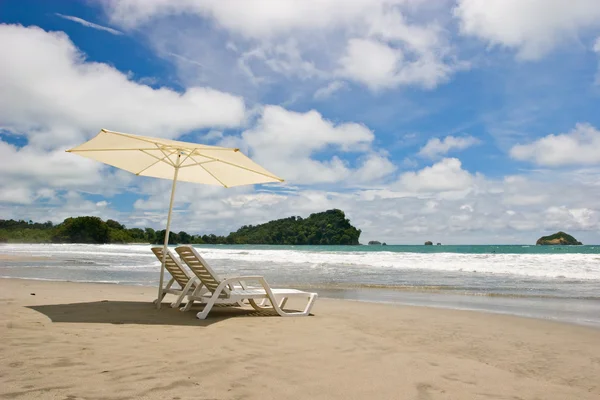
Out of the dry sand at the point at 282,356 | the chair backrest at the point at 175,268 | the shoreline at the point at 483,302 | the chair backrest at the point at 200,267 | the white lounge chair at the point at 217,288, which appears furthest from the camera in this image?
the shoreline at the point at 483,302

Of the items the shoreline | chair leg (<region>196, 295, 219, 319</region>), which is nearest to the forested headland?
the shoreline

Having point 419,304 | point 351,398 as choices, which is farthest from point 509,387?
point 419,304

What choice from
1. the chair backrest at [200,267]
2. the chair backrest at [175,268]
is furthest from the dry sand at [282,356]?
the chair backrest at [175,268]

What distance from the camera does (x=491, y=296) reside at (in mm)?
11258

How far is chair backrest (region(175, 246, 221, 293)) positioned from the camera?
22.5 feet

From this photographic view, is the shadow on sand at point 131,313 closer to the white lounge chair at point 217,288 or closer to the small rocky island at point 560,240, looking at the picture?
the white lounge chair at point 217,288

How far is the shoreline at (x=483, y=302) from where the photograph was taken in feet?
26.9

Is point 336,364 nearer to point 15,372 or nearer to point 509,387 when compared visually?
point 509,387

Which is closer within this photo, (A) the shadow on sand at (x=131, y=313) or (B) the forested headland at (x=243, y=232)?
(A) the shadow on sand at (x=131, y=313)

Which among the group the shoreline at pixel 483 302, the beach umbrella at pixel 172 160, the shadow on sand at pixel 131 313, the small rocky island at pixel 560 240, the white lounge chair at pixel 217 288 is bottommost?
the shadow on sand at pixel 131 313

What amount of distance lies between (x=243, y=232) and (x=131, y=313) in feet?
334

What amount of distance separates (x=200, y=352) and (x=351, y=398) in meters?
1.76

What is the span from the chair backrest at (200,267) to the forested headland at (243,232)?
87043 mm

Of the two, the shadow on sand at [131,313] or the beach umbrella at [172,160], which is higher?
the beach umbrella at [172,160]
